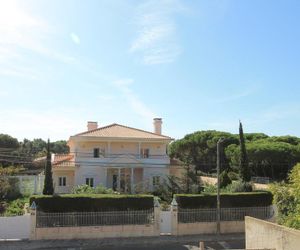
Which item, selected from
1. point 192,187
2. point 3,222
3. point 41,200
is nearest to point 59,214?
point 41,200

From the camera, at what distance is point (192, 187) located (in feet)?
111

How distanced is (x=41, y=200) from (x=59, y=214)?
4.57 feet

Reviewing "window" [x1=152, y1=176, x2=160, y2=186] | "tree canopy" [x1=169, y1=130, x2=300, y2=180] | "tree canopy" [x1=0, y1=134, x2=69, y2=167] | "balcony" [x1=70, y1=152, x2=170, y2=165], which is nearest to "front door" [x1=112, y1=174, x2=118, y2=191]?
"balcony" [x1=70, y1=152, x2=170, y2=165]

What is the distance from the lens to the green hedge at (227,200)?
2624cm

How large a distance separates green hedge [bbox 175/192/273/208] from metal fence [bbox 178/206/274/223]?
1.43 ft

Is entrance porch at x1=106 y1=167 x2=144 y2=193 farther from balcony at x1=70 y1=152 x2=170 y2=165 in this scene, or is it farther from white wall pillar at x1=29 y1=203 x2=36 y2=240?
white wall pillar at x1=29 y1=203 x2=36 y2=240

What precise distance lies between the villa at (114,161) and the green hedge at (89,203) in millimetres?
12502

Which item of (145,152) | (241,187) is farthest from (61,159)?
(241,187)

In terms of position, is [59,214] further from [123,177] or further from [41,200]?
[123,177]

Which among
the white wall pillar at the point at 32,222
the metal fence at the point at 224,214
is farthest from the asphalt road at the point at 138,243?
the metal fence at the point at 224,214

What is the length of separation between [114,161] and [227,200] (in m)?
15.1

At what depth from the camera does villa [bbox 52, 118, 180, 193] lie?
39.9m

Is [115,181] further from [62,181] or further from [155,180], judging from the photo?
[62,181]

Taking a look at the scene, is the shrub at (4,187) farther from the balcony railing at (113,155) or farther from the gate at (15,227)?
the gate at (15,227)
